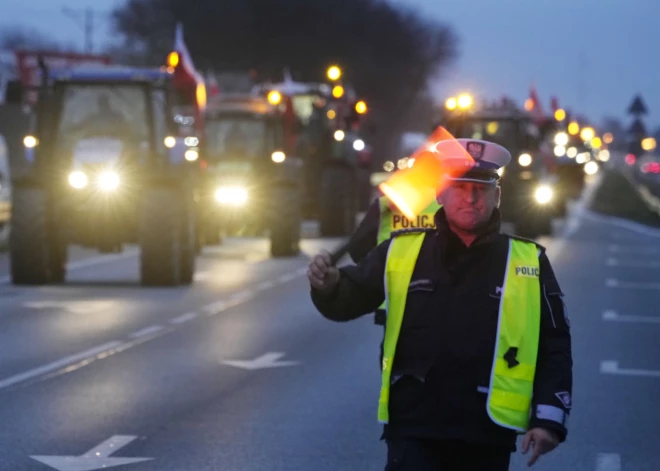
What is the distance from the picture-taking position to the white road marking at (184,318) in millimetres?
17219

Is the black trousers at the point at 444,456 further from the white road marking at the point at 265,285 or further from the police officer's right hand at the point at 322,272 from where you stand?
the white road marking at the point at 265,285

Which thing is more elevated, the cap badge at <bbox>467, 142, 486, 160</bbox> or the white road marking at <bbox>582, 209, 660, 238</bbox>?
the cap badge at <bbox>467, 142, 486, 160</bbox>

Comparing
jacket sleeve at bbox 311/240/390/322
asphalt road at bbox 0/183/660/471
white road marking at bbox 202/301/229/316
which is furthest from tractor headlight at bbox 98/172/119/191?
jacket sleeve at bbox 311/240/390/322

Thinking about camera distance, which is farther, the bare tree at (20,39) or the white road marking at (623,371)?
the bare tree at (20,39)

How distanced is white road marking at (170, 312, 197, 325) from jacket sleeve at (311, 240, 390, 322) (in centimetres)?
1138

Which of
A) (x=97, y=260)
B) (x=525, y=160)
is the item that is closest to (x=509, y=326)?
(x=97, y=260)

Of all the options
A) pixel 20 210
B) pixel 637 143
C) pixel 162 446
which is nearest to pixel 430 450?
pixel 162 446

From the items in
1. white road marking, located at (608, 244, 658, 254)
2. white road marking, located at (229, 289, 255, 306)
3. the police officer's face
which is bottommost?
white road marking, located at (608, 244, 658, 254)

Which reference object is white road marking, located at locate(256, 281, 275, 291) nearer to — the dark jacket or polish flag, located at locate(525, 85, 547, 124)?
the dark jacket

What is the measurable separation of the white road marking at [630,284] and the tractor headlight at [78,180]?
699 centimetres

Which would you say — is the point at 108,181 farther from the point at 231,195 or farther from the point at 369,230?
the point at 369,230

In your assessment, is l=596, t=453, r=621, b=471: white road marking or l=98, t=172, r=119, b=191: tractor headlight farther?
l=98, t=172, r=119, b=191: tractor headlight

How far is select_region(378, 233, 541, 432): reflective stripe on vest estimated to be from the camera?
5.48 metres

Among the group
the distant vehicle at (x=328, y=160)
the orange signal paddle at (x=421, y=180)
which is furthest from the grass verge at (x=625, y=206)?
the orange signal paddle at (x=421, y=180)
